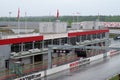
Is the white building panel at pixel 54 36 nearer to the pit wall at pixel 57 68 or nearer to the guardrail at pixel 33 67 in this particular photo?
the guardrail at pixel 33 67

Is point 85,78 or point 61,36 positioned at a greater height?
point 61,36

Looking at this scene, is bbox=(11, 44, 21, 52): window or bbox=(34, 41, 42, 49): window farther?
bbox=(34, 41, 42, 49): window

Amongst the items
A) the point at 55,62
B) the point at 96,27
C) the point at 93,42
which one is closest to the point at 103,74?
the point at 55,62

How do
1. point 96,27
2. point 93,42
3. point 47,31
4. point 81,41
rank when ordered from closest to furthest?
1. point 47,31
2. point 81,41
3. point 93,42
4. point 96,27

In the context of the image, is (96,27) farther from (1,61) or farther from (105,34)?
(1,61)

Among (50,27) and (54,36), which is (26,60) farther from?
(50,27)

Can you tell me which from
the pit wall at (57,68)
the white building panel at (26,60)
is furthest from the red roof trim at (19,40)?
the pit wall at (57,68)

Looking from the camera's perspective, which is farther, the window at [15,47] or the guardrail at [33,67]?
the window at [15,47]

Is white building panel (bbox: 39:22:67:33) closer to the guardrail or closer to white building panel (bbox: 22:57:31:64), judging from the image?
the guardrail

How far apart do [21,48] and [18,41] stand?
126cm

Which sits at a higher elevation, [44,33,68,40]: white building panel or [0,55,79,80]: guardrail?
[44,33,68,40]: white building panel

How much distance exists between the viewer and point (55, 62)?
32344 millimetres

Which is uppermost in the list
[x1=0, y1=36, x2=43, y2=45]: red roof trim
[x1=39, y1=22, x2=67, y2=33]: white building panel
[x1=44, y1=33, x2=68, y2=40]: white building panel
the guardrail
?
[x1=39, y1=22, x2=67, y2=33]: white building panel

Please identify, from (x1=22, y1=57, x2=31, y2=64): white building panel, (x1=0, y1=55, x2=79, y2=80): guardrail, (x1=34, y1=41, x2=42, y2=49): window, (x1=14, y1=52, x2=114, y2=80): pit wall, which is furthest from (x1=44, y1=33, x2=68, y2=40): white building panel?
(x1=14, y1=52, x2=114, y2=80): pit wall
